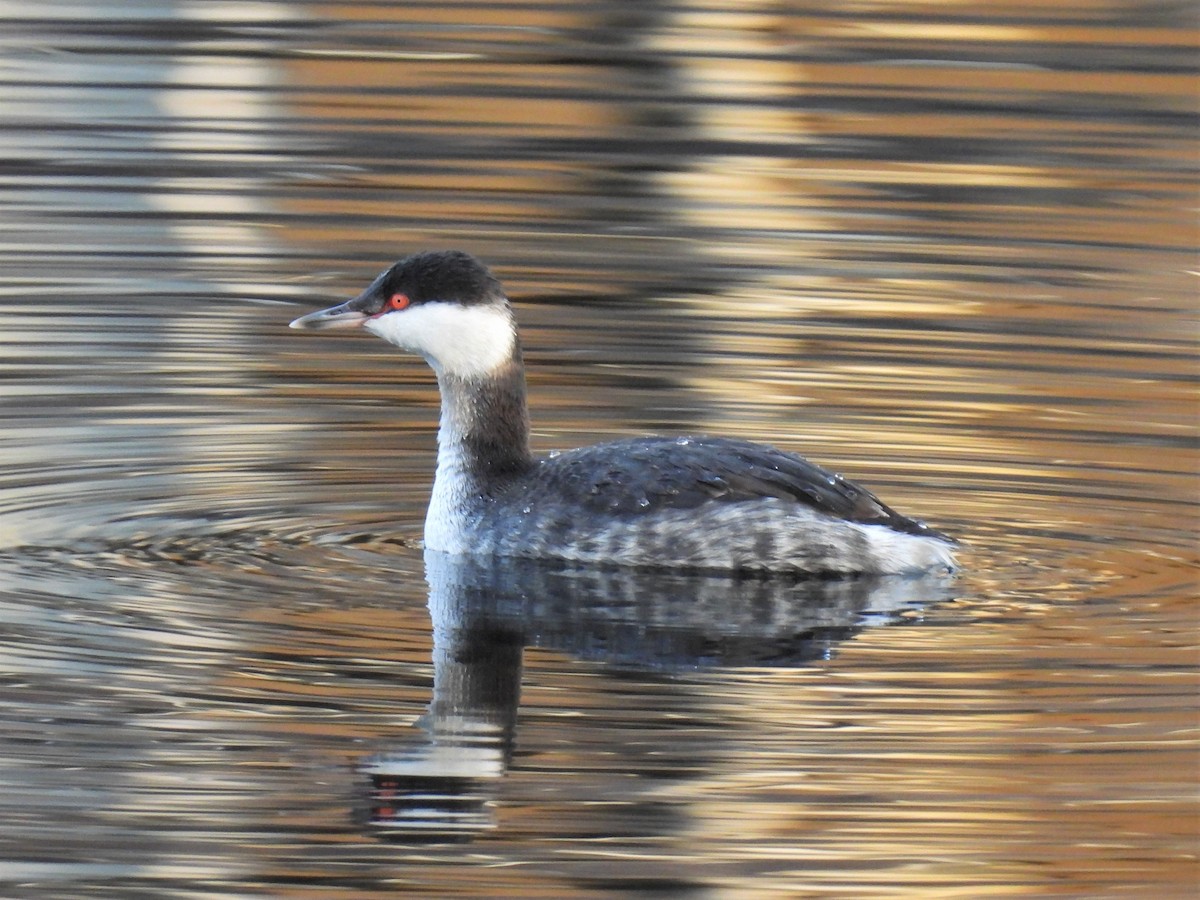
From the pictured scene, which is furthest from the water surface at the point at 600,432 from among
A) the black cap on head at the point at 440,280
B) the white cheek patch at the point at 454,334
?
the black cap on head at the point at 440,280

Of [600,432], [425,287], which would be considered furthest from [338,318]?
[600,432]

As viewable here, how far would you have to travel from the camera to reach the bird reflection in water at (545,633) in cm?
661

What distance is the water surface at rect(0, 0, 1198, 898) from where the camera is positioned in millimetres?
6445

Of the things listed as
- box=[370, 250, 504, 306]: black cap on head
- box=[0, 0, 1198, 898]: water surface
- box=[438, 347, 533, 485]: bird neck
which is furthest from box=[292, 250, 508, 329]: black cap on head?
box=[0, 0, 1198, 898]: water surface

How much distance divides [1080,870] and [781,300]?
6.82 m

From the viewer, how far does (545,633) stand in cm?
802

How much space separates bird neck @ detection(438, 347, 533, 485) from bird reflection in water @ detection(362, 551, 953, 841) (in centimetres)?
44

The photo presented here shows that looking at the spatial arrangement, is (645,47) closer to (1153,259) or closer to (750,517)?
(1153,259)

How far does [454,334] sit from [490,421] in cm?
33

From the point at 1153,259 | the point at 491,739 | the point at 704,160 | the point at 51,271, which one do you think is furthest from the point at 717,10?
the point at 491,739

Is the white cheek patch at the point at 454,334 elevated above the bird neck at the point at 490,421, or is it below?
above

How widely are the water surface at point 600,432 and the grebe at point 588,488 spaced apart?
0.47 feet

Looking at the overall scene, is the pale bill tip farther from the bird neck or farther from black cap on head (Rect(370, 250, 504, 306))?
the bird neck

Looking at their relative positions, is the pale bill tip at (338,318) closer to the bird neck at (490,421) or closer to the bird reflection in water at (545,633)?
the bird neck at (490,421)
